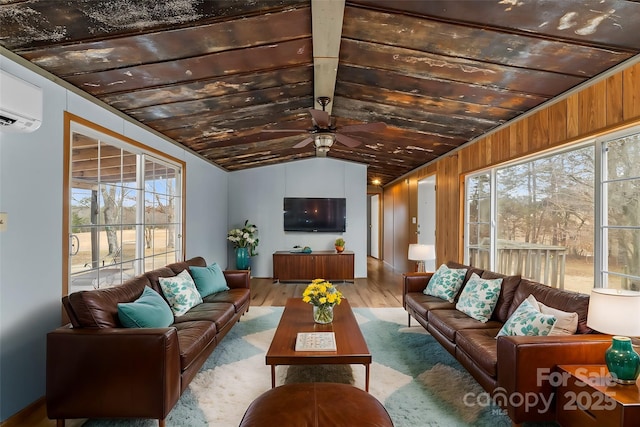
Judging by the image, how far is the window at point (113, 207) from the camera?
279cm

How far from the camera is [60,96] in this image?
2531 mm

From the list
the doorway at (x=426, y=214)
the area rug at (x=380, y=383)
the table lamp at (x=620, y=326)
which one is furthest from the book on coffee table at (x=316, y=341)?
the doorway at (x=426, y=214)

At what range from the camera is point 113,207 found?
10.9 ft

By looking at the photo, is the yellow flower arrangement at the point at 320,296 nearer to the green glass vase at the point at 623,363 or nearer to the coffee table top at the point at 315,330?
the coffee table top at the point at 315,330

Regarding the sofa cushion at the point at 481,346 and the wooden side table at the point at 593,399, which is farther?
the sofa cushion at the point at 481,346

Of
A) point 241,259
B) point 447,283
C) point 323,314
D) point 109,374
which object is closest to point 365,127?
point 323,314

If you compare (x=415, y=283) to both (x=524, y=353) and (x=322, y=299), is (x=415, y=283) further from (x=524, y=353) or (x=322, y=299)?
(x=524, y=353)

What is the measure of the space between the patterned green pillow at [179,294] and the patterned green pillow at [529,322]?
2771 millimetres

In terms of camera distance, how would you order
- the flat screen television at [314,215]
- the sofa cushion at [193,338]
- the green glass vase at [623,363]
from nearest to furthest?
the green glass vase at [623,363] → the sofa cushion at [193,338] → the flat screen television at [314,215]

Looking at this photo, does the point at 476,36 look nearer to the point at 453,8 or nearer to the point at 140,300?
the point at 453,8

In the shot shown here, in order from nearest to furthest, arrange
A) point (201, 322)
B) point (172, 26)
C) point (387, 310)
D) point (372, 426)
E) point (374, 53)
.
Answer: point (372, 426), point (172, 26), point (374, 53), point (201, 322), point (387, 310)

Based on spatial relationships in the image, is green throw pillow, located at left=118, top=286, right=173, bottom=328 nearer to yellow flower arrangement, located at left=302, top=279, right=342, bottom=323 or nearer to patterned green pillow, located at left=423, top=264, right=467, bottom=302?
yellow flower arrangement, located at left=302, top=279, right=342, bottom=323

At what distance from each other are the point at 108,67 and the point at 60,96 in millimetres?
488

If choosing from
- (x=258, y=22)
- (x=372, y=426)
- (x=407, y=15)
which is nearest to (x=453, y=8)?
(x=407, y=15)
